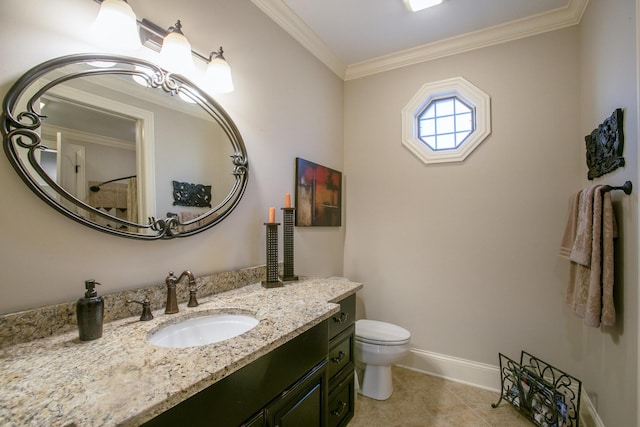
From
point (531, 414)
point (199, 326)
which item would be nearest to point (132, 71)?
point (199, 326)

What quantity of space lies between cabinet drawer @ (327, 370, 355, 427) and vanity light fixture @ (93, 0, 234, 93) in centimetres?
176

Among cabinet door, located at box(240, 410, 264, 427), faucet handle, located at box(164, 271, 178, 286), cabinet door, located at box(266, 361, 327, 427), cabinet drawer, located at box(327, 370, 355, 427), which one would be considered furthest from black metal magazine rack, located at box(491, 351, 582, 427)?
faucet handle, located at box(164, 271, 178, 286)

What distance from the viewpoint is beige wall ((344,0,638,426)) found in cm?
207

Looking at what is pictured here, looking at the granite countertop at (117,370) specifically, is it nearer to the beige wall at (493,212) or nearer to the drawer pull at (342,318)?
the drawer pull at (342,318)

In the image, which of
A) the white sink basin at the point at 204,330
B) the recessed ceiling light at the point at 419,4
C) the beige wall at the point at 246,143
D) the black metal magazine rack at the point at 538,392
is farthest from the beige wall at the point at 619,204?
the beige wall at the point at 246,143

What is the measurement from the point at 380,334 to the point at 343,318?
0.64 m

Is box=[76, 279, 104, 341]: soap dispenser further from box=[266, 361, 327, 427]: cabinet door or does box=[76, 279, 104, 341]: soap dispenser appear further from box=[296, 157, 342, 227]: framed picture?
box=[296, 157, 342, 227]: framed picture

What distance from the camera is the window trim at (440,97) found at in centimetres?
234

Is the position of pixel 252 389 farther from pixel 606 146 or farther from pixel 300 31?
pixel 300 31

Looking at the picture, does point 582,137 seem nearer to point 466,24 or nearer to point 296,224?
point 466,24

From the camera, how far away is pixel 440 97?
256 centimetres

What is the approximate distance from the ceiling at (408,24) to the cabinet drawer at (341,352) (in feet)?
7.01

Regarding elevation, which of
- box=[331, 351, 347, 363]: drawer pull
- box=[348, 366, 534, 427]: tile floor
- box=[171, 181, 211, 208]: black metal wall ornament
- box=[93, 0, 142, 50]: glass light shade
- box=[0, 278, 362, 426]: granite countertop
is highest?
box=[93, 0, 142, 50]: glass light shade

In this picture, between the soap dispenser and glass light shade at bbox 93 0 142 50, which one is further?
glass light shade at bbox 93 0 142 50
